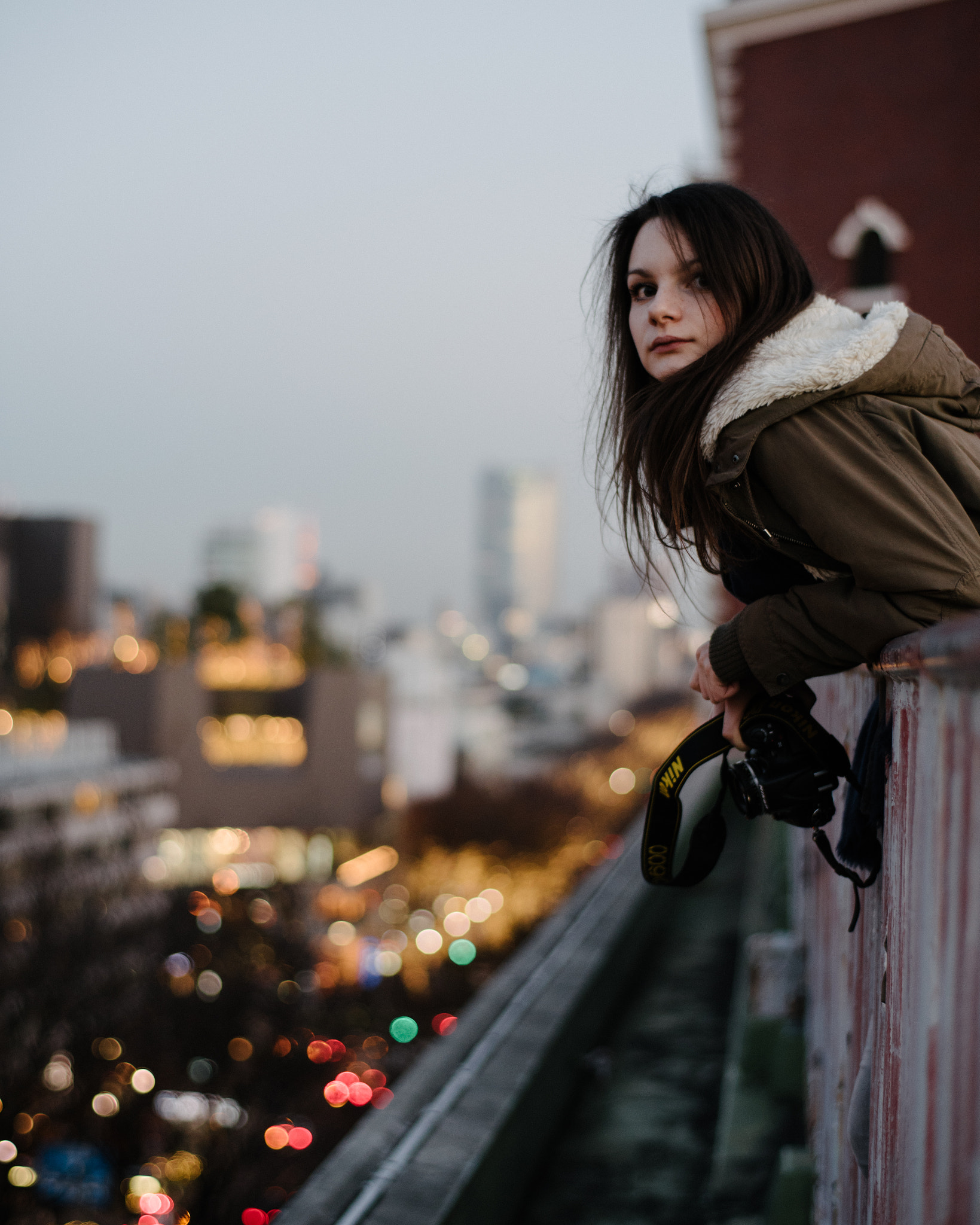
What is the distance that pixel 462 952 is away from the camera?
75.9 feet

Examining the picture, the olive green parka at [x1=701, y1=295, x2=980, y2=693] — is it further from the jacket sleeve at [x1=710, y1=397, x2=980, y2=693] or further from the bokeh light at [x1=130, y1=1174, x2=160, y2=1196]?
the bokeh light at [x1=130, y1=1174, x2=160, y2=1196]

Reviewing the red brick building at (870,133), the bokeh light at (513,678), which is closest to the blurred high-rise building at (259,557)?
the bokeh light at (513,678)

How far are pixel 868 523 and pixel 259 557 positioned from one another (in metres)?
169

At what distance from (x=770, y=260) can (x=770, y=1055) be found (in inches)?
108

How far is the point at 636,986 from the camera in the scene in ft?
18.2

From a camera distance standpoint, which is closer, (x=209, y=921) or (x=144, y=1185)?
(x=144, y=1185)

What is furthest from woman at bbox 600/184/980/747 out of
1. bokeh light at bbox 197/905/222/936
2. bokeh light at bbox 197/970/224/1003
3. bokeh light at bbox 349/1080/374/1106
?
bokeh light at bbox 197/905/222/936

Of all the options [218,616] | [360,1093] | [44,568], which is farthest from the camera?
[44,568]

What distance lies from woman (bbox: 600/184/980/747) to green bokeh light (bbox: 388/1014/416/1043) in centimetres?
1888

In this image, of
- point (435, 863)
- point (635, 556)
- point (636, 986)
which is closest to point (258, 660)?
point (435, 863)

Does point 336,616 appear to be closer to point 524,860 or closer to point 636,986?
point 524,860

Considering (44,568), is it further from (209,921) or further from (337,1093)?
(337,1093)

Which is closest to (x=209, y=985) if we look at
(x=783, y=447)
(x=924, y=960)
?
(x=783, y=447)

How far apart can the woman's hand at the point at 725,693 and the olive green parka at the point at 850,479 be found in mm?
40
